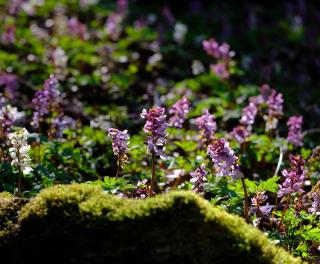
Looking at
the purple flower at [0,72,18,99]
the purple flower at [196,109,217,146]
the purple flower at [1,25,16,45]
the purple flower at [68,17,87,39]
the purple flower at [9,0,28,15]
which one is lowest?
the purple flower at [196,109,217,146]

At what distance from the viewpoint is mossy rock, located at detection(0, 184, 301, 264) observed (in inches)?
129

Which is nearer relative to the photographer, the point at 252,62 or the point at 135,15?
the point at 252,62

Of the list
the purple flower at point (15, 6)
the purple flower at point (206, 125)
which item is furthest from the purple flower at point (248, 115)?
the purple flower at point (15, 6)

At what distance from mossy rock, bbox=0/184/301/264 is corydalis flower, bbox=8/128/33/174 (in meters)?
0.80

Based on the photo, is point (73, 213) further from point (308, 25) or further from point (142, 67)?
point (308, 25)

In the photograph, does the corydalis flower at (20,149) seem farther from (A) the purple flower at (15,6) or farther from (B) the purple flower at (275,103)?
(A) the purple flower at (15,6)

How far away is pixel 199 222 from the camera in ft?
11.0

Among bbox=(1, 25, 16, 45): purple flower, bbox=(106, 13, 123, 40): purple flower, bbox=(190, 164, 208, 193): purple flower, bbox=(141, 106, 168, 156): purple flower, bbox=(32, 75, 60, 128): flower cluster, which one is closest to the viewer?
bbox=(141, 106, 168, 156): purple flower

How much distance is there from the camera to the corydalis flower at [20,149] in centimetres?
420

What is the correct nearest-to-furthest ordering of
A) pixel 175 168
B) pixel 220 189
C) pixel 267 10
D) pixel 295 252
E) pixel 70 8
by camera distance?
pixel 295 252, pixel 220 189, pixel 175 168, pixel 70 8, pixel 267 10

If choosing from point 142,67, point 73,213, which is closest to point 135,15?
point 142,67

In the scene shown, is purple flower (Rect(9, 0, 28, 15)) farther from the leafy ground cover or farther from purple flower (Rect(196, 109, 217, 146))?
purple flower (Rect(196, 109, 217, 146))

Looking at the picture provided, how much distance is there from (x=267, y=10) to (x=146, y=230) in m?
11.4

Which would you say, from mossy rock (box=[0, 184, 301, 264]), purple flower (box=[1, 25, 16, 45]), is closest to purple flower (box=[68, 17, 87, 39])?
purple flower (box=[1, 25, 16, 45])
